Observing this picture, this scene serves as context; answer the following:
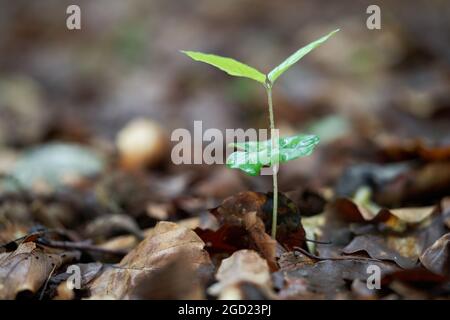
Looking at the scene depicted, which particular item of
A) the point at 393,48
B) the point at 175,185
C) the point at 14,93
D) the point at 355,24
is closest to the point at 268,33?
the point at 355,24

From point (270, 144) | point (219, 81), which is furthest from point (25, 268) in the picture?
point (219, 81)

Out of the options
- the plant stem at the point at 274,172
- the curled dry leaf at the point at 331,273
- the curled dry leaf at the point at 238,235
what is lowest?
the curled dry leaf at the point at 331,273

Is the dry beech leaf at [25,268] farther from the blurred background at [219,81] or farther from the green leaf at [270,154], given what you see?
the blurred background at [219,81]

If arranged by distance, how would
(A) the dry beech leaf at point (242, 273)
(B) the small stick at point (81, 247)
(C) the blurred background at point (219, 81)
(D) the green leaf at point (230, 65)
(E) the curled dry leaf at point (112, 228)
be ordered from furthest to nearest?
1. (C) the blurred background at point (219, 81)
2. (E) the curled dry leaf at point (112, 228)
3. (B) the small stick at point (81, 247)
4. (D) the green leaf at point (230, 65)
5. (A) the dry beech leaf at point (242, 273)

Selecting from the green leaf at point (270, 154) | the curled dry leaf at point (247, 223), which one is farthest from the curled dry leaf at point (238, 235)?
the green leaf at point (270, 154)

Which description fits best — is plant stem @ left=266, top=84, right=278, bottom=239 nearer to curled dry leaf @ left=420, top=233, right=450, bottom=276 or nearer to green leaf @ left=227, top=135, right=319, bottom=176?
green leaf @ left=227, top=135, right=319, bottom=176
